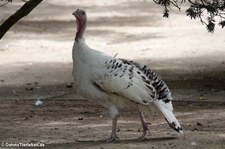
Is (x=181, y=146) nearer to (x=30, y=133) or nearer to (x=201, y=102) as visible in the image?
(x=30, y=133)

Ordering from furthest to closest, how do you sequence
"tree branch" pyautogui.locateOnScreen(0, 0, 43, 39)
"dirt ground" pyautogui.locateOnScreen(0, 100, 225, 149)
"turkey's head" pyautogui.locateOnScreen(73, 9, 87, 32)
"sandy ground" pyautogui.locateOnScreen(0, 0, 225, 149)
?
"tree branch" pyautogui.locateOnScreen(0, 0, 43, 39) < "sandy ground" pyautogui.locateOnScreen(0, 0, 225, 149) < "turkey's head" pyautogui.locateOnScreen(73, 9, 87, 32) < "dirt ground" pyautogui.locateOnScreen(0, 100, 225, 149)

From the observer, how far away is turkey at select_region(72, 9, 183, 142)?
7488 millimetres

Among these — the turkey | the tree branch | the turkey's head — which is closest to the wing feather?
the turkey

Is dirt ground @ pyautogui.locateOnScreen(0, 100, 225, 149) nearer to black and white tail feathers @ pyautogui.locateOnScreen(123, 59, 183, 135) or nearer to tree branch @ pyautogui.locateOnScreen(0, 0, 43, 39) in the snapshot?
black and white tail feathers @ pyautogui.locateOnScreen(123, 59, 183, 135)

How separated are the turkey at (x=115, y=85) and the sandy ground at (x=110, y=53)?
1.22 ft

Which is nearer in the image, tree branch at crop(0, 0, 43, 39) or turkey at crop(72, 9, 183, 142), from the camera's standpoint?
turkey at crop(72, 9, 183, 142)

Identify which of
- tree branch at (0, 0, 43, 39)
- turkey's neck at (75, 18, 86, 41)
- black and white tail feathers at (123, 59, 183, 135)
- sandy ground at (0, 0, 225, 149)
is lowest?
sandy ground at (0, 0, 225, 149)

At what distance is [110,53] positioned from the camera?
14273 mm

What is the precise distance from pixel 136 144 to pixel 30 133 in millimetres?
1405

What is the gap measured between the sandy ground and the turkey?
372 mm

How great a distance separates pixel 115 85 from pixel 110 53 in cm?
681

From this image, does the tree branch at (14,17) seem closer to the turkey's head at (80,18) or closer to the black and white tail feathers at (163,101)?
the turkey's head at (80,18)

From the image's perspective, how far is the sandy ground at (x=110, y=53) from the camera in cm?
811

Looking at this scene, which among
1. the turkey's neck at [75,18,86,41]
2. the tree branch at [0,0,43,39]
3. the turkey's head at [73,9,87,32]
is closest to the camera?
the turkey's neck at [75,18,86,41]
